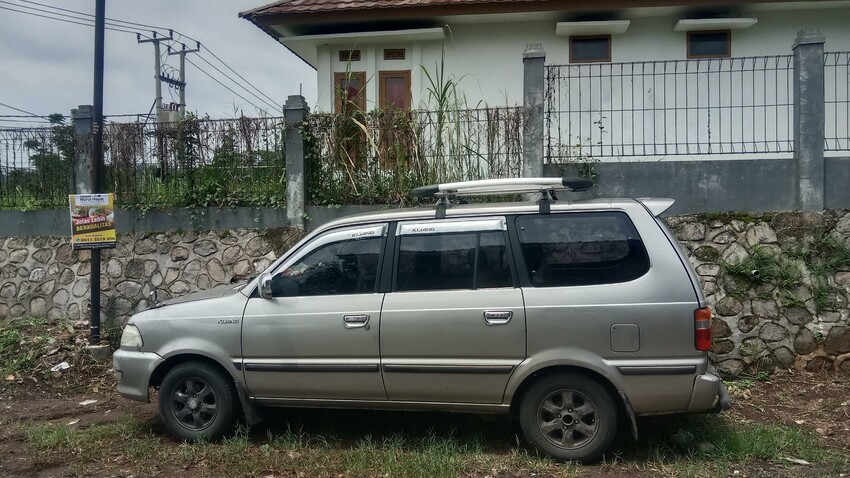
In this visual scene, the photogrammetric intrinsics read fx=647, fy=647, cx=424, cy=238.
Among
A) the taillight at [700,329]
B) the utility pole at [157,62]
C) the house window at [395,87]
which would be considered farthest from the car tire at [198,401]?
the utility pole at [157,62]

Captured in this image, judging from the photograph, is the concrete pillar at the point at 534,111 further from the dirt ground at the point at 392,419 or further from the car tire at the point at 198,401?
the car tire at the point at 198,401

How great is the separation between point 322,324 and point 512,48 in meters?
8.10

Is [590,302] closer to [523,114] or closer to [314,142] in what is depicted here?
[523,114]

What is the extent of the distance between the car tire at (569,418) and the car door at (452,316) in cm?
28

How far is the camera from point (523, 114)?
778 centimetres

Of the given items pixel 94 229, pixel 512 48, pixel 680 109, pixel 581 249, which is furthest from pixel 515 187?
pixel 512 48

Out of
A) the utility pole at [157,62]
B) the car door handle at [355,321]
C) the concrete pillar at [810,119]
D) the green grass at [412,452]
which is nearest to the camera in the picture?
the green grass at [412,452]

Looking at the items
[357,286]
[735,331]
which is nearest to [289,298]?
[357,286]

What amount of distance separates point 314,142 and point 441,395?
15.0 ft

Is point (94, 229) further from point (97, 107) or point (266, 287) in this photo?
point (266, 287)

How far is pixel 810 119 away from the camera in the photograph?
7.26 metres

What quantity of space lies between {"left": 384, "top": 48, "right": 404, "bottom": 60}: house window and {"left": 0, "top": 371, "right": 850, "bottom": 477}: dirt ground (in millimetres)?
7294

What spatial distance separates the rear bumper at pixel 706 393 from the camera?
4.42m

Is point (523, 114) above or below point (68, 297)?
above
